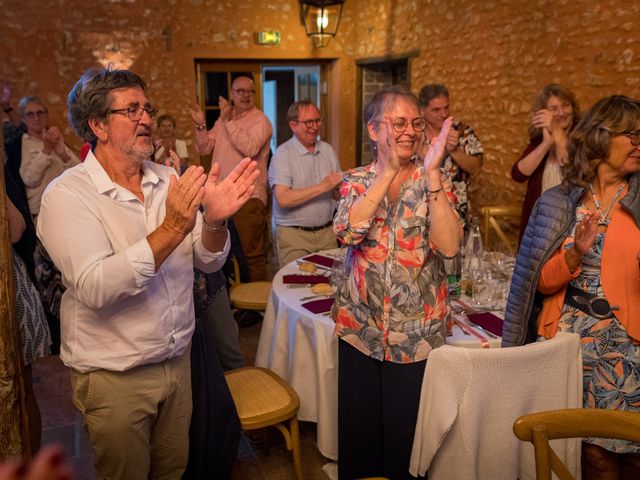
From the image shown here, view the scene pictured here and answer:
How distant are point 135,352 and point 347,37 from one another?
7399 millimetres

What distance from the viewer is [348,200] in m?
2.19

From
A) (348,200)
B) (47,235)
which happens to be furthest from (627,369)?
(47,235)

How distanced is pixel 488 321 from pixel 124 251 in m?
1.63

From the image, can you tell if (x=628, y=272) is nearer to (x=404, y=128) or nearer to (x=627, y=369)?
(x=627, y=369)

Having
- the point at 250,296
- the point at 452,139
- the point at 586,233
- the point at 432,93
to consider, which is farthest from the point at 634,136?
the point at 250,296

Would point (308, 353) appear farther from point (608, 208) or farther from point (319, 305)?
point (608, 208)

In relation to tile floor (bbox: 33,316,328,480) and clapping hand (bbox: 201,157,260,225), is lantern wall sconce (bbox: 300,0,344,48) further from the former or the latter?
clapping hand (bbox: 201,157,260,225)

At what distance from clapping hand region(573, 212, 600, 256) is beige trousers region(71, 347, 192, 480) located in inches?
53.4

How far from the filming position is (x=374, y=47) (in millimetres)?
8055

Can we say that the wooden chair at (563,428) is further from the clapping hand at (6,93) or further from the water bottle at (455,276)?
the clapping hand at (6,93)

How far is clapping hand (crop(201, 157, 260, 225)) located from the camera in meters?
1.85

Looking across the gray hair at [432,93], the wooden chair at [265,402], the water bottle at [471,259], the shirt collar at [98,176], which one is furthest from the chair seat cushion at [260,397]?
the gray hair at [432,93]

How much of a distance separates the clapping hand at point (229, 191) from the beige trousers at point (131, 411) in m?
0.53

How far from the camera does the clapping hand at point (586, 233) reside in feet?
6.59
